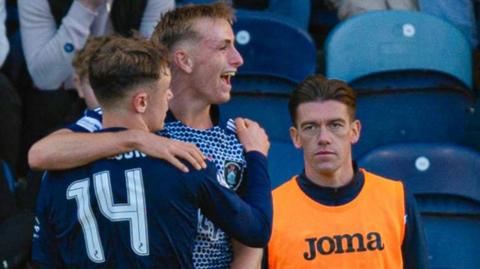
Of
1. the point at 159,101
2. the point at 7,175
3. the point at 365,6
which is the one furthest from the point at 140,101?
the point at 365,6

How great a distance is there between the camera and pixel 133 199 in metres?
3.07

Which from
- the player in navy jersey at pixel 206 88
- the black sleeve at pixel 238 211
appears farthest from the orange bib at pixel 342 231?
the black sleeve at pixel 238 211

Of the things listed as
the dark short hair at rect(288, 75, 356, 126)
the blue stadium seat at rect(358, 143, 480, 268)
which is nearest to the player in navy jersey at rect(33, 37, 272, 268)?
the dark short hair at rect(288, 75, 356, 126)

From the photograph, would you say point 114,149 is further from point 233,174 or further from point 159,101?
point 233,174

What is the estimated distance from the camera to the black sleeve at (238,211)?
3.16 metres

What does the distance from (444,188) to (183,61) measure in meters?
2.01

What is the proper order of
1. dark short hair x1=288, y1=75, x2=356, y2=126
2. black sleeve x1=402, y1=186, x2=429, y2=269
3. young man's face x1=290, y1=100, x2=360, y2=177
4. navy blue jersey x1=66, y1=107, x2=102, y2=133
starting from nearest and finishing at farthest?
navy blue jersey x1=66, y1=107, x2=102, y2=133
black sleeve x1=402, y1=186, x2=429, y2=269
young man's face x1=290, y1=100, x2=360, y2=177
dark short hair x1=288, y1=75, x2=356, y2=126

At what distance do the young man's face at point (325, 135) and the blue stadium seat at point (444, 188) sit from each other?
3.17 ft

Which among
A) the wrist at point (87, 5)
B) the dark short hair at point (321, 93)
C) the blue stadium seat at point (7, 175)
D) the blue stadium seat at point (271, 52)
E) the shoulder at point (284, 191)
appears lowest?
the shoulder at point (284, 191)

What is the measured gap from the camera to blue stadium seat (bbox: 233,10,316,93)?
5.68m

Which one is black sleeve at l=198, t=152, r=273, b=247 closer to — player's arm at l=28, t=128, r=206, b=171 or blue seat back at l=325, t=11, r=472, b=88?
player's arm at l=28, t=128, r=206, b=171

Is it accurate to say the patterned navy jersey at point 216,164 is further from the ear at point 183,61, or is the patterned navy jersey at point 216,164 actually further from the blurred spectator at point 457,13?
the blurred spectator at point 457,13

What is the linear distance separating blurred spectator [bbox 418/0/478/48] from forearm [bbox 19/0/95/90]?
1.78 metres

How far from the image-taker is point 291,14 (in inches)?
241
